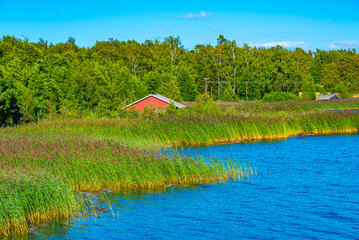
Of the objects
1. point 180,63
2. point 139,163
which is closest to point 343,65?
point 180,63

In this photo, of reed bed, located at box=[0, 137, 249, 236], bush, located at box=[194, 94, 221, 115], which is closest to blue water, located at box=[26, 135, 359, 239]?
reed bed, located at box=[0, 137, 249, 236]

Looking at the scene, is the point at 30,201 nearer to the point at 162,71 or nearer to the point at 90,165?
the point at 90,165

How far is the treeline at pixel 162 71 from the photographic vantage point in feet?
208

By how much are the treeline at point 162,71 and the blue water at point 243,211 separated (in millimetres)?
43762

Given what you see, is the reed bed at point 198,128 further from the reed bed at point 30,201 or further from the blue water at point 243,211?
the reed bed at point 30,201

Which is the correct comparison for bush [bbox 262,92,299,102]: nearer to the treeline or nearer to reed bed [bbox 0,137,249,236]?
the treeline

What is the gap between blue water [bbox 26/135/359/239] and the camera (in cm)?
1323

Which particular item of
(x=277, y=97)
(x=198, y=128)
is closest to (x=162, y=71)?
(x=277, y=97)

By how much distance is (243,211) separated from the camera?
612 inches

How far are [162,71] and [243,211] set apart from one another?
82.9m

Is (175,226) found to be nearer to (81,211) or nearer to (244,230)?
(244,230)

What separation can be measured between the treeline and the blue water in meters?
43.8

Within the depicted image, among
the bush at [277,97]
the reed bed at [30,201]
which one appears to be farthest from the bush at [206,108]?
the bush at [277,97]

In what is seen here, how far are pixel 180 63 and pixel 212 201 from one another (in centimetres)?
8997
